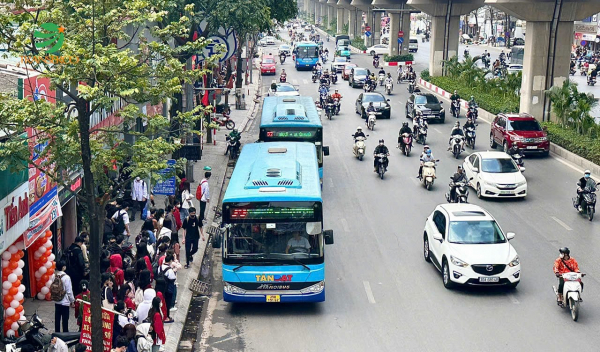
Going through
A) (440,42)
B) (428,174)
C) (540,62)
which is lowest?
(428,174)

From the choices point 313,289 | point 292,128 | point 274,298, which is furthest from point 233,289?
point 292,128

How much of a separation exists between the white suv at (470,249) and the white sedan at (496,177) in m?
7.44

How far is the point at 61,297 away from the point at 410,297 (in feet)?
24.5

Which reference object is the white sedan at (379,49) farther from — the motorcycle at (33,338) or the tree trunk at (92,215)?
the tree trunk at (92,215)

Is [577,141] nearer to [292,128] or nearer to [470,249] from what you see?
[292,128]

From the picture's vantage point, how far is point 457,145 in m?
36.0

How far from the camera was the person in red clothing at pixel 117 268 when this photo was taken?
1659 centimetres

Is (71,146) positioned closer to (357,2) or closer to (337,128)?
(337,128)

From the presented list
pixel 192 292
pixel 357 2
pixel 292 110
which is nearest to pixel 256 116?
pixel 292 110

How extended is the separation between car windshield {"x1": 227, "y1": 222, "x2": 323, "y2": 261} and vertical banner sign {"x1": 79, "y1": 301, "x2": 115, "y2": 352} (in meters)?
3.79

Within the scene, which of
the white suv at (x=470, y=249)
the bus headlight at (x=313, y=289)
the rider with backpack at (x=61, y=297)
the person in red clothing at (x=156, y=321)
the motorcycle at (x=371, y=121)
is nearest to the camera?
the person in red clothing at (x=156, y=321)

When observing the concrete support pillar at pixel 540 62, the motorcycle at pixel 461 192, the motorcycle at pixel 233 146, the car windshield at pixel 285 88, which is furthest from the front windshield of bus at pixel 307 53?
the motorcycle at pixel 461 192

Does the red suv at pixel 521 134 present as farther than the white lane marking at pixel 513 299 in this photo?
Yes

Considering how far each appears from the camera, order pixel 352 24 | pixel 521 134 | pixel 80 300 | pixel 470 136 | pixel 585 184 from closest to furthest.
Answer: pixel 80 300
pixel 585 184
pixel 521 134
pixel 470 136
pixel 352 24
